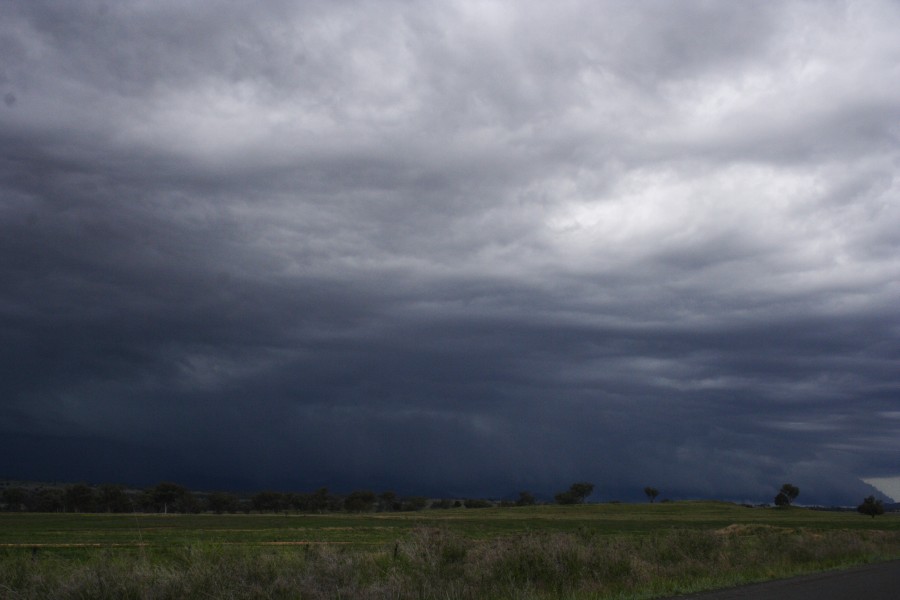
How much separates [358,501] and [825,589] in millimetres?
182060

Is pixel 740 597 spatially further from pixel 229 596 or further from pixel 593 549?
pixel 229 596

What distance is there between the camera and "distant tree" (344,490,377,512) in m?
196

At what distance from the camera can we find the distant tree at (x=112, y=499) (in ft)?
551

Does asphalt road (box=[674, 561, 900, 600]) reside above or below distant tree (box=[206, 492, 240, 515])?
below

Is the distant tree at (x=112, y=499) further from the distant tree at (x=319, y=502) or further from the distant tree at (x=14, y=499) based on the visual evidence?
the distant tree at (x=319, y=502)

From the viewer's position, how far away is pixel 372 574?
20.5 metres

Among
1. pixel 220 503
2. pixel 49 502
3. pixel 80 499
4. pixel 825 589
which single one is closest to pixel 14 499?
pixel 49 502

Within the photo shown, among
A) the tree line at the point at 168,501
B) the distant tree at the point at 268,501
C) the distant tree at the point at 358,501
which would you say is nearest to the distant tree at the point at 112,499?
the tree line at the point at 168,501

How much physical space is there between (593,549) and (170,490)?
6681 inches

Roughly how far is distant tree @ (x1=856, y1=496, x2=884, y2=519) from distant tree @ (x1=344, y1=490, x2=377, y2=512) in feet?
358

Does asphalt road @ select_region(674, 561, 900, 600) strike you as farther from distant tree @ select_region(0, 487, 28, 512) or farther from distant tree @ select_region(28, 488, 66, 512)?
distant tree @ select_region(0, 487, 28, 512)

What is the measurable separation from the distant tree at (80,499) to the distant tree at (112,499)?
1532 millimetres

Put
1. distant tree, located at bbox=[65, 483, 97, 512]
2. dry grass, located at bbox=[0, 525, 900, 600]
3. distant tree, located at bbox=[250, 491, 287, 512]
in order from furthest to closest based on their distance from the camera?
1. distant tree, located at bbox=[250, 491, 287, 512]
2. distant tree, located at bbox=[65, 483, 97, 512]
3. dry grass, located at bbox=[0, 525, 900, 600]

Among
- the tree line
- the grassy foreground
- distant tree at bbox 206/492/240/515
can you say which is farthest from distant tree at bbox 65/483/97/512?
the grassy foreground
